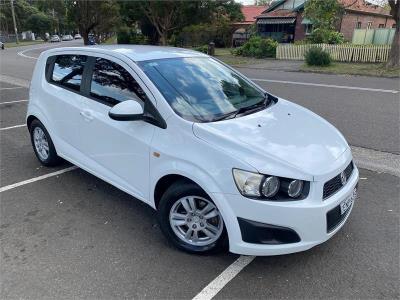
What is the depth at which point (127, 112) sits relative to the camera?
315 centimetres

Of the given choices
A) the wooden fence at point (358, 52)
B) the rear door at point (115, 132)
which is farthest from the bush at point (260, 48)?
the rear door at point (115, 132)

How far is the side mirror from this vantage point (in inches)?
124

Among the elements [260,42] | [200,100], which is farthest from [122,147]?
[260,42]

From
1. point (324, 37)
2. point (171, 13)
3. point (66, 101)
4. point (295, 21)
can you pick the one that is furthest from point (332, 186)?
point (295, 21)

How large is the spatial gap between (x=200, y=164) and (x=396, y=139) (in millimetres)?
4745

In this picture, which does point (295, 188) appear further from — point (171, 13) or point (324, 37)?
point (171, 13)

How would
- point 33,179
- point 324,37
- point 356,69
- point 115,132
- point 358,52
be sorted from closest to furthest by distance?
1. point 115,132
2. point 33,179
3. point 356,69
4. point 358,52
5. point 324,37

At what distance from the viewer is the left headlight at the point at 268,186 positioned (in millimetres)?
2646

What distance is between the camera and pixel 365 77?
14.2m

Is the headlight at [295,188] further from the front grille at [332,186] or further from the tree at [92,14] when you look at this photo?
the tree at [92,14]

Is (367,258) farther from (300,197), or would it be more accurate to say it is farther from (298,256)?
(300,197)

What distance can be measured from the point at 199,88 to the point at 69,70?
1801 millimetres

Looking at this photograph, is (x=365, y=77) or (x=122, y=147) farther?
(x=365, y=77)

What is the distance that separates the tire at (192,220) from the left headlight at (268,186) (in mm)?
351
